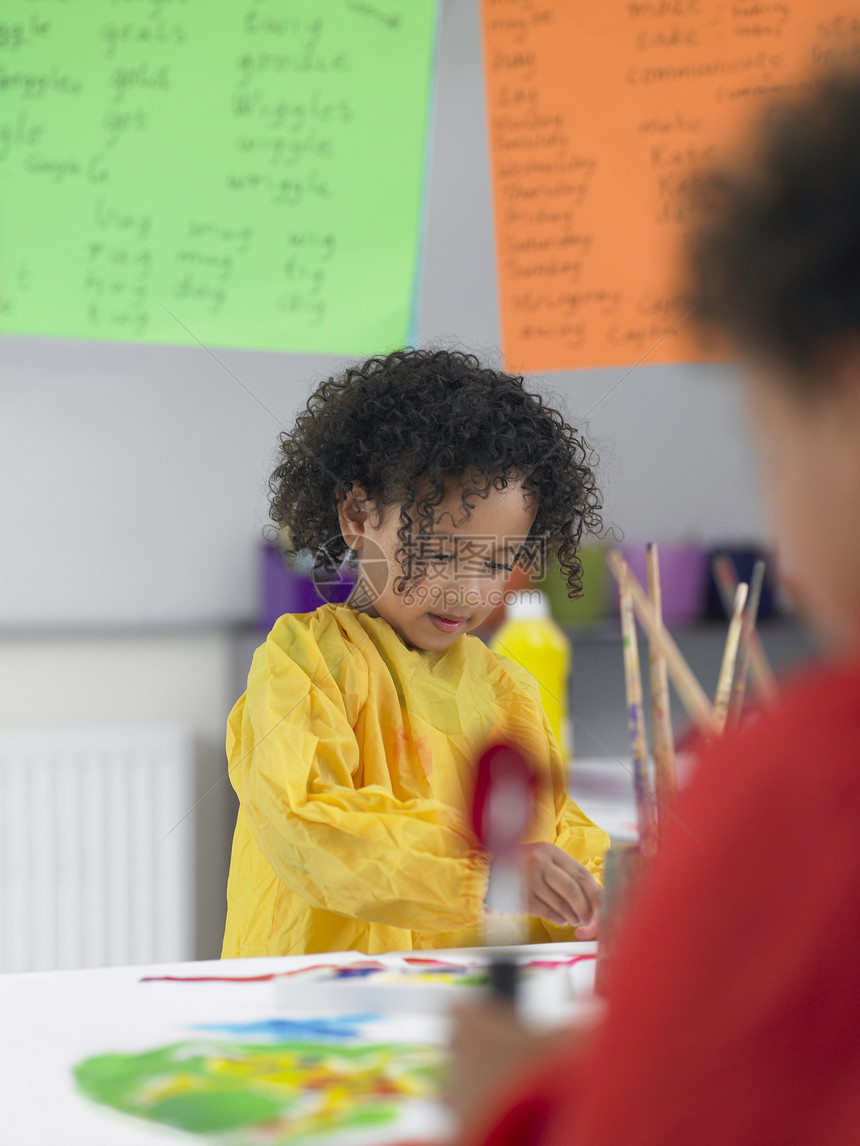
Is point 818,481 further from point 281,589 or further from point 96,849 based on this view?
point 96,849

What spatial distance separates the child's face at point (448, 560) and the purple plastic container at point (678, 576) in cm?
54

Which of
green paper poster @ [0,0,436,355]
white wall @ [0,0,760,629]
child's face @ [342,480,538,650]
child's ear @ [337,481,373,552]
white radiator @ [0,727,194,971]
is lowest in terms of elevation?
white radiator @ [0,727,194,971]

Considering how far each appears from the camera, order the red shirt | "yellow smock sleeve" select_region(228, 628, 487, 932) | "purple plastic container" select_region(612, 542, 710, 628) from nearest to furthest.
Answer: the red shirt → "yellow smock sleeve" select_region(228, 628, 487, 932) → "purple plastic container" select_region(612, 542, 710, 628)

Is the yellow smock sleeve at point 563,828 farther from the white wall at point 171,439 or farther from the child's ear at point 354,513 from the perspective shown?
the white wall at point 171,439

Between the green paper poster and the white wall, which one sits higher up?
the green paper poster

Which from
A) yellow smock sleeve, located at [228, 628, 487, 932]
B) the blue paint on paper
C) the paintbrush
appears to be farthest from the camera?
yellow smock sleeve, located at [228, 628, 487, 932]

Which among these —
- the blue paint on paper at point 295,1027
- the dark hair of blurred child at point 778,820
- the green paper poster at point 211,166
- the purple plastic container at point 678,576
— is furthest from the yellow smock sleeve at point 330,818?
the purple plastic container at point 678,576

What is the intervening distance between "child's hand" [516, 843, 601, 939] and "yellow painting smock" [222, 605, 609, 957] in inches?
0.7

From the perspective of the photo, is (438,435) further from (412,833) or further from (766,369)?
(766,369)

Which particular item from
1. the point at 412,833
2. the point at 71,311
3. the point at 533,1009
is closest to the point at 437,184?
the point at 71,311

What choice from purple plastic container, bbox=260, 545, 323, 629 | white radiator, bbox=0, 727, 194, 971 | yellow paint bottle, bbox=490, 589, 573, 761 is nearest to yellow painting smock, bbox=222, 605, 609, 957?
yellow paint bottle, bbox=490, 589, 573, 761

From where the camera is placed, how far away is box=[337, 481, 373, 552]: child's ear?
844 millimetres

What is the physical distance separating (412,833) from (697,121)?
3.15 feet

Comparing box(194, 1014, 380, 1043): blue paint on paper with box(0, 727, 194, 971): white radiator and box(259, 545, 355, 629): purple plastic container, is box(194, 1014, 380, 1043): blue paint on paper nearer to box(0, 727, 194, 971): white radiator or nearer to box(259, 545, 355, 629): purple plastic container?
box(259, 545, 355, 629): purple plastic container
